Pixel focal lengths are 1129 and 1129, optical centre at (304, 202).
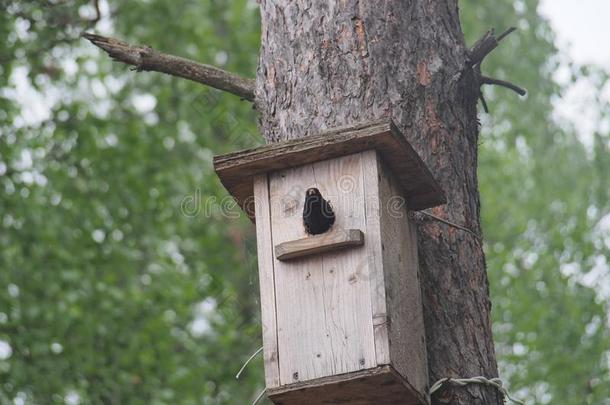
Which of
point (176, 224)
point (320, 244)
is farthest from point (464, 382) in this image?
point (176, 224)

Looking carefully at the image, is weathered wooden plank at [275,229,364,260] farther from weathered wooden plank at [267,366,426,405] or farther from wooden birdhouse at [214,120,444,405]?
weathered wooden plank at [267,366,426,405]

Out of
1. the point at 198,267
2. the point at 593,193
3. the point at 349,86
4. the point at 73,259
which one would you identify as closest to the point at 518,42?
the point at 593,193

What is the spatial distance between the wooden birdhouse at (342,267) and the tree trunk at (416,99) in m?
0.11

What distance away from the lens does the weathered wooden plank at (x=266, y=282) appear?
135 inches

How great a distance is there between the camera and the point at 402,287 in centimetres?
351

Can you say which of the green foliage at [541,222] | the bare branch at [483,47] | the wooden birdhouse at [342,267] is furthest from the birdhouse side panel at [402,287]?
the green foliage at [541,222]

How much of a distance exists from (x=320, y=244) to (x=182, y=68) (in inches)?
43.6

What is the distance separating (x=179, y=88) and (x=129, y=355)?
3.36 metres

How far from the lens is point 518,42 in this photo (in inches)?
515

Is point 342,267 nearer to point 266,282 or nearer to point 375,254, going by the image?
point 375,254

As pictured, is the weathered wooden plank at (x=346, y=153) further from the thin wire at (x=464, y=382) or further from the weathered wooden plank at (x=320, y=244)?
the thin wire at (x=464, y=382)

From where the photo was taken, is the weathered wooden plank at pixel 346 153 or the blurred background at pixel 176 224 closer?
the weathered wooden plank at pixel 346 153

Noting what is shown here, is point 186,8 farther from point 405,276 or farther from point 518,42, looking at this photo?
point 405,276

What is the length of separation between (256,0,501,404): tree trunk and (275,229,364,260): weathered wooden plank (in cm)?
41
